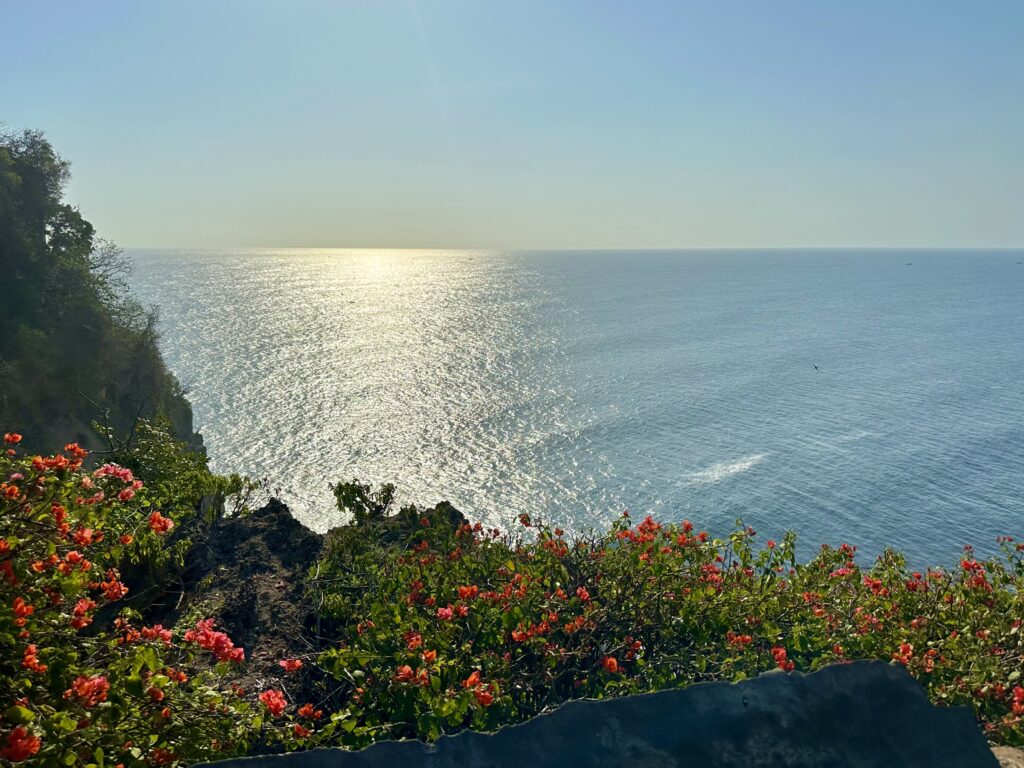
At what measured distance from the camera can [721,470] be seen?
201ft

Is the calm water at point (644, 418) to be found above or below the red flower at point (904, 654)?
below

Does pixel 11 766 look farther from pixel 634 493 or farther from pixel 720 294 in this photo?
pixel 720 294

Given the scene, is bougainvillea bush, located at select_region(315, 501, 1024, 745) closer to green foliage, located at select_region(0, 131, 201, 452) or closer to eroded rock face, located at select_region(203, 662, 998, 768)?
eroded rock face, located at select_region(203, 662, 998, 768)

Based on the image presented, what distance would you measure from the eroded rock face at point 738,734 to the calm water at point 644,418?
1871 inches

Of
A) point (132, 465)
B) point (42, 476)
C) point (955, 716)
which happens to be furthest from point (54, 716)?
point (132, 465)

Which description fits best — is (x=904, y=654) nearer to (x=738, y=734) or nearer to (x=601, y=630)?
(x=601, y=630)

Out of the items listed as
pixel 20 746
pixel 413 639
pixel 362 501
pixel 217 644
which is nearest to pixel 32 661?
pixel 20 746

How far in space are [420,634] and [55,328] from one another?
38.4 meters

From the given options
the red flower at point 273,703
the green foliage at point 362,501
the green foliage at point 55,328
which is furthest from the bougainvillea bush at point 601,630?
the green foliage at point 55,328

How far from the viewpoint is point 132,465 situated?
48.8 ft

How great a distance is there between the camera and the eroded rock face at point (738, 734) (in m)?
5.32

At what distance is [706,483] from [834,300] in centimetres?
15566

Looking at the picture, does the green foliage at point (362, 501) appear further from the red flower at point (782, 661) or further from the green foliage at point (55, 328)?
the green foliage at point (55, 328)

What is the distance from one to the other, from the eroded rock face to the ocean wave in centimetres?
5452
